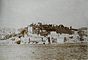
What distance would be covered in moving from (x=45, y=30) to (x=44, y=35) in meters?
0.07

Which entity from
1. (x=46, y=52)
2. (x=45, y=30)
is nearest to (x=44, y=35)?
(x=45, y=30)

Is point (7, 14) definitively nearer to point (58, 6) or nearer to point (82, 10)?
point (58, 6)

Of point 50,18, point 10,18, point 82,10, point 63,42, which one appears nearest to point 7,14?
point 10,18

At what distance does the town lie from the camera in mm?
2346

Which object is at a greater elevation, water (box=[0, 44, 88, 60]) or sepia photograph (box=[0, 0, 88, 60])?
sepia photograph (box=[0, 0, 88, 60])

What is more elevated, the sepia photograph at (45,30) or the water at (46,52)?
the sepia photograph at (45,30)

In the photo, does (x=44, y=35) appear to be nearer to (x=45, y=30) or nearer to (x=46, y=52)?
(x=45, y=30)

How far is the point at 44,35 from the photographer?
2.37 meters

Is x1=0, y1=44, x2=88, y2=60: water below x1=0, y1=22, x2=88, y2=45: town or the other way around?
below

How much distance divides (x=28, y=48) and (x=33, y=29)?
0.84 ft

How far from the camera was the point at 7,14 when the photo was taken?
A: 242 cm

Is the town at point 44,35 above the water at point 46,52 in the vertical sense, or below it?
above

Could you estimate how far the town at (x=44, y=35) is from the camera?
7.70 feet

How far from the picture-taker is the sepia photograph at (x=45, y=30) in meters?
2.33
